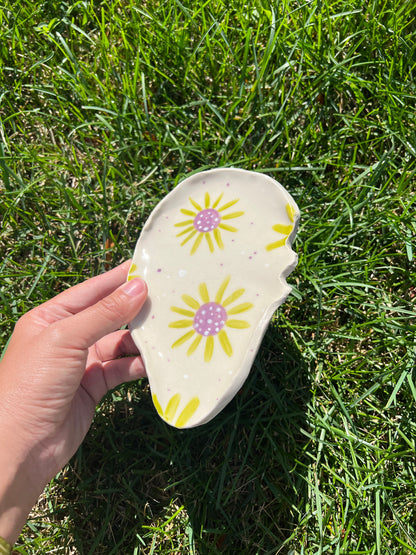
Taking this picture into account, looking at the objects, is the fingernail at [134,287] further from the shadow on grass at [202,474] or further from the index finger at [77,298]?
the shadow on grass at [202,474]

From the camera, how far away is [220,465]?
145 centimetres

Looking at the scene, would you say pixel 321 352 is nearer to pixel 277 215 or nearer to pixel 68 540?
pixel 277 215

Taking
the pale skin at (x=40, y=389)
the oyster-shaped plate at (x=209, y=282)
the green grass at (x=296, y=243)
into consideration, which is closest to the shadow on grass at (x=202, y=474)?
the green grass at (x=296, y=243)

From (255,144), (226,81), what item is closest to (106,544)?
(255,144)

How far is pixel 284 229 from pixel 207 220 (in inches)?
8.8

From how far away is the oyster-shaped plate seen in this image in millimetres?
1164

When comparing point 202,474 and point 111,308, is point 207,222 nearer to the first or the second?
point 111,308

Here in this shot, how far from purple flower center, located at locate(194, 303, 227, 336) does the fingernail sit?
0.16 m

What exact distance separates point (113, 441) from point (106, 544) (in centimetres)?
30

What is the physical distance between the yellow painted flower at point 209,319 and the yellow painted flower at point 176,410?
0.36 feet

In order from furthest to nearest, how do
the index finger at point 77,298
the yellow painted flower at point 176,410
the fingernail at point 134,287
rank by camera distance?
1. the index finger at point 77,298
2. the fingernail at point 134,287
3. the yellow painted flower at point 176,410

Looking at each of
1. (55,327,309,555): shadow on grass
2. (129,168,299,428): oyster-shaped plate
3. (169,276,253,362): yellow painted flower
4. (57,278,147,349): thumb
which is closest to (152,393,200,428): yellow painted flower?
(129,168,299,428): oyster-shaped plate

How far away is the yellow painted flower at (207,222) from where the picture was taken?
4.29 feet

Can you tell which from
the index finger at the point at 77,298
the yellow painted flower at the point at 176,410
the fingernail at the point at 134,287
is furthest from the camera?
the index finger at the point at 77,298
